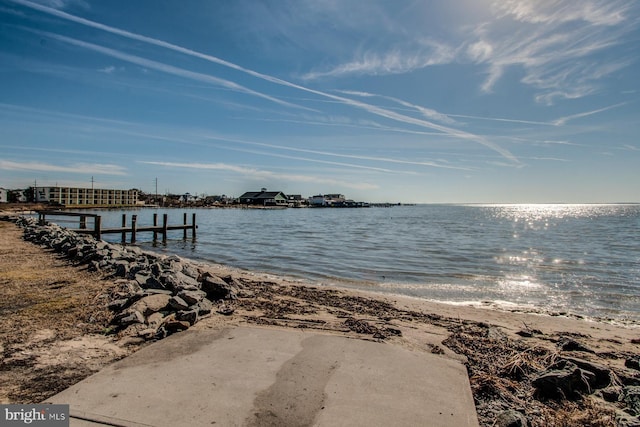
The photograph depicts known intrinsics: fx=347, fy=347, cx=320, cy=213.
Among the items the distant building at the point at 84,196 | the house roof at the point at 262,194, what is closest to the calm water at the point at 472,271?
the distant building at the point at 84,196

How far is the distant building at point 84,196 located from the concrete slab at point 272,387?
342ft

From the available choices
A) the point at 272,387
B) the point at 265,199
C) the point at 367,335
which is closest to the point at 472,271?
the point at 367,335

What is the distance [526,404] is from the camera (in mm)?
3943

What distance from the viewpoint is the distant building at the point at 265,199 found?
5482 inches

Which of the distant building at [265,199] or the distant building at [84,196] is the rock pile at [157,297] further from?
the distant building at [265,199]

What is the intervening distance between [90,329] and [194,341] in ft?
6.49

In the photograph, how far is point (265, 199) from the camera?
140375 mm

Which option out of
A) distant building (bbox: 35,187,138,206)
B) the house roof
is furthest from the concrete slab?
the house roof

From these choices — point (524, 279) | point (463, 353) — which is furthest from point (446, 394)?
point (524, 279)

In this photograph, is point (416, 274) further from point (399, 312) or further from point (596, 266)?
point (596, 266)

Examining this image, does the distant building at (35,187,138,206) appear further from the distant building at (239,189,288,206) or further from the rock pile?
the rock pile

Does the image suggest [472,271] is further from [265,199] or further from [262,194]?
[262,194]

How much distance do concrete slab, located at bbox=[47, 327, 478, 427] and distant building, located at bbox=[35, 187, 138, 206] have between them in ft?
342

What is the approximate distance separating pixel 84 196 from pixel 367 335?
120 meters
